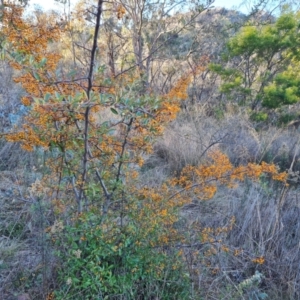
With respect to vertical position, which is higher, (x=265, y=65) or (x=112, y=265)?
(x=265, y=65)

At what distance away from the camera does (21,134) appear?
1.54 m

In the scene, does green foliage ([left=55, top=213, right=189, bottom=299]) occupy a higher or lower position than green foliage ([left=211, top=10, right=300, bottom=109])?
lower

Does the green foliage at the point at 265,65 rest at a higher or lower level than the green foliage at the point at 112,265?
higher

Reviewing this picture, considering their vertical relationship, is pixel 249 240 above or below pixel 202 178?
below

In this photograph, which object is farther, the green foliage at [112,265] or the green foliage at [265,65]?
the green foliage at [265,65]

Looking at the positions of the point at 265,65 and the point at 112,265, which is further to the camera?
the point at 265,65

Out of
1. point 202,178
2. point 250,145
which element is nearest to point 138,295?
point 202,178

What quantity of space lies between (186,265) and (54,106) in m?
1.23

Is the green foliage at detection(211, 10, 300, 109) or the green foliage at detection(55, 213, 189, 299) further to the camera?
the green foliage at detection(211, 10, 300, 109)

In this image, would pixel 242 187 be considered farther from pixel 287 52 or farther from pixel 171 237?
pixel 287 52

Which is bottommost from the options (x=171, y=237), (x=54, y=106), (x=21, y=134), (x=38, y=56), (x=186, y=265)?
(x=186, y=265)

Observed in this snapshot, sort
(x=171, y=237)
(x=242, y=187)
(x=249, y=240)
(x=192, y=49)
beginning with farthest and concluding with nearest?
1. (x=192, y=49)
2. (x=242, y=187)
3. (x=249, y=240)
4. (x=171, y=237)

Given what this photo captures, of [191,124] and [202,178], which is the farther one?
[191,124]

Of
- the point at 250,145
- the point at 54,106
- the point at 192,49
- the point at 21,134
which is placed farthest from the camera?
the point at 192,49
